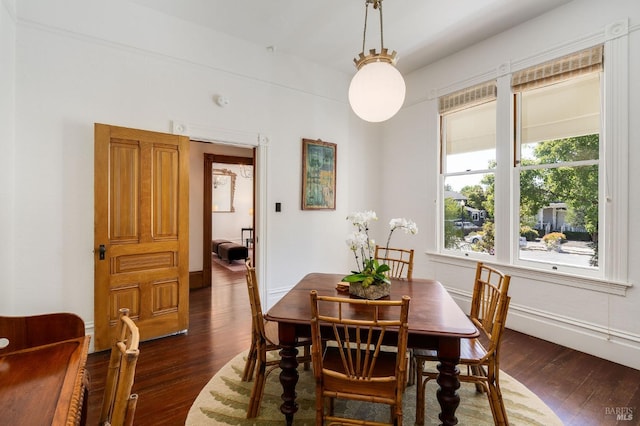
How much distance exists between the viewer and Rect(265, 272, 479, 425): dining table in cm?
155

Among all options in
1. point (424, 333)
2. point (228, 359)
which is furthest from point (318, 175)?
point (424, 333)

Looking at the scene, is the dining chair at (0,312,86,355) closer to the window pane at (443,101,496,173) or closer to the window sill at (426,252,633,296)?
the window sill at (426,252,633,296)

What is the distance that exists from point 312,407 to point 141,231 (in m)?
2.24

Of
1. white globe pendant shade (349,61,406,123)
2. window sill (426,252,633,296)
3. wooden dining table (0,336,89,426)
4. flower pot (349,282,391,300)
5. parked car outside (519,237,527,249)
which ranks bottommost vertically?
window sill (426,252,633,296)

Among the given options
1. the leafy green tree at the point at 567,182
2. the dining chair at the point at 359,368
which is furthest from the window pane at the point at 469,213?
the dining chair at the point at 359,368

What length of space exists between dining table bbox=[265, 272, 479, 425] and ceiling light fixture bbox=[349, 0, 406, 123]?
4.43 feet

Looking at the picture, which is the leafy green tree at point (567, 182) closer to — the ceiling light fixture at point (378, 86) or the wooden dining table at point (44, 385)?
the ceiling light fixture at point (378, 86)

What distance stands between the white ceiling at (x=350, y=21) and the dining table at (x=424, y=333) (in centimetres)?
281

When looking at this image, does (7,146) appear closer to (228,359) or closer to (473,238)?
(228,359)

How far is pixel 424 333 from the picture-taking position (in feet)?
5.01

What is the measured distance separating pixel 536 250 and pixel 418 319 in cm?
244

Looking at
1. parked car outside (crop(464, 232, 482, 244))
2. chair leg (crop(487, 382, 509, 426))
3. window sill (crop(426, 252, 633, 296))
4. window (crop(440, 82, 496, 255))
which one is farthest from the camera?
parked car outside (crop(464, 232, 482, 244))

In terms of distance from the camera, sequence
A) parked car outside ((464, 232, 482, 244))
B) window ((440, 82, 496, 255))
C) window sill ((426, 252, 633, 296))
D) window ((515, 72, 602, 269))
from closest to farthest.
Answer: window sill ((426, 252, 633, 296)) → window ((515, 72, 602, 269)) → window ((440, 82, 496, 255)) → parked car outside ((464, 232, 482, 244))

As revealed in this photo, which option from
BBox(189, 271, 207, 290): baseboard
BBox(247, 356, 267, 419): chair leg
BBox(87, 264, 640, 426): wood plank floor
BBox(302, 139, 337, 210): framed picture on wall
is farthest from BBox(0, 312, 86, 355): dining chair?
BBox(189, 271, 207, 290): baseboard
